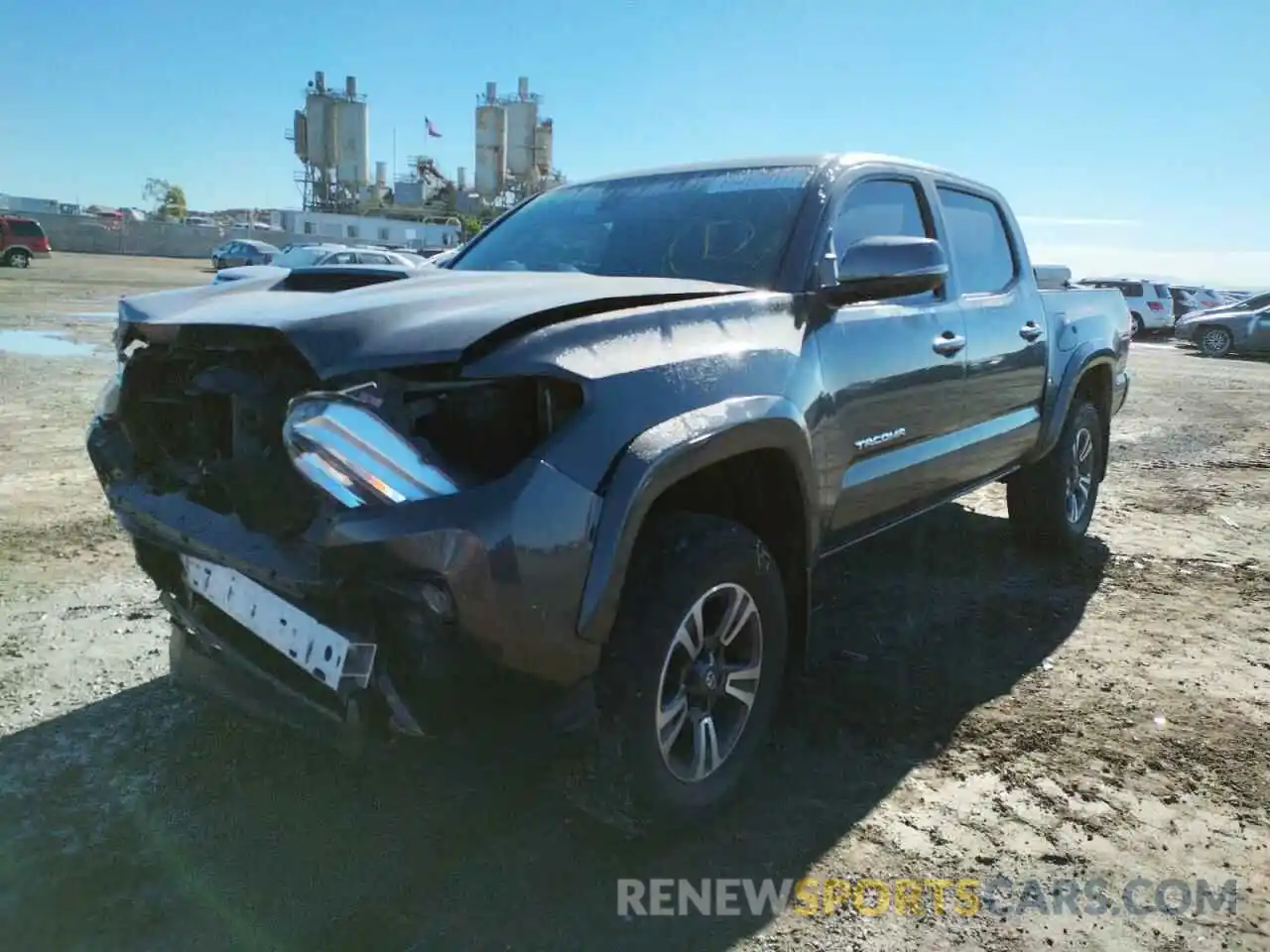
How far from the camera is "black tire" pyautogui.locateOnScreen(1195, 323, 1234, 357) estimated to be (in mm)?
21609

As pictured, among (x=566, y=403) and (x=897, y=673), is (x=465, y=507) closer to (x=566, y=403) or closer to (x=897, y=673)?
(x=566, y=403)

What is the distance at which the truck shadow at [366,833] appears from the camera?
2.27 m

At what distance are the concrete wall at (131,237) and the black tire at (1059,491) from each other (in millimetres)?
56292

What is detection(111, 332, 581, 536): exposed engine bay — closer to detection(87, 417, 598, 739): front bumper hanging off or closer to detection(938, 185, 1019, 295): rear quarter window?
detection(87, 417, 598, 739): front bumper hanging off

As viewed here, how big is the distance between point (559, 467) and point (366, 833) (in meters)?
1.26

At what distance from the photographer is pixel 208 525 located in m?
2.32

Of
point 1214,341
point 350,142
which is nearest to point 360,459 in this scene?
point 1214,341

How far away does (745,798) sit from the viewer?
9.47ft

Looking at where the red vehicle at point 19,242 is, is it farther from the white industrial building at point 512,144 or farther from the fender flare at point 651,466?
the white industrial building at point 512,144

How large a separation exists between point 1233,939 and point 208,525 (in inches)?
103

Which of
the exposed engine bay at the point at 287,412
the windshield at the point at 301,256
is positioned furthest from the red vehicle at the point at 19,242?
the exposed engine bay at the point at 287,412

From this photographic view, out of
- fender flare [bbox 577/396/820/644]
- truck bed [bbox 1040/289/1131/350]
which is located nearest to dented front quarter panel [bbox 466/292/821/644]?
fender flare [bbox 577/396/820/644]

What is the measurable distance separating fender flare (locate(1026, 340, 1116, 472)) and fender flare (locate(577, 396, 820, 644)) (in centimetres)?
275

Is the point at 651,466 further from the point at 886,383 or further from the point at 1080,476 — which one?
the point at 1080,476
